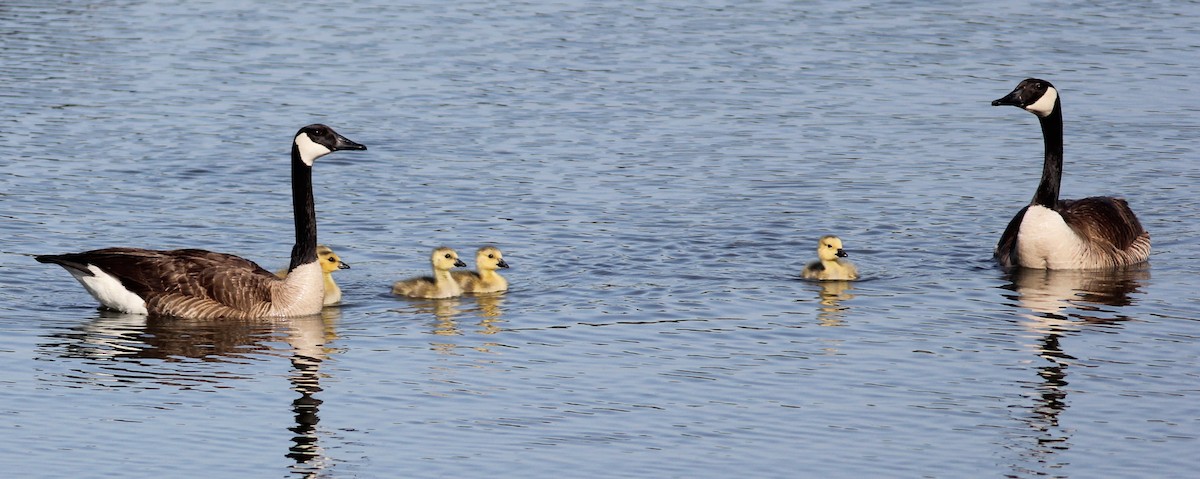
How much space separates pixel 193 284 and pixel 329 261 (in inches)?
52.3

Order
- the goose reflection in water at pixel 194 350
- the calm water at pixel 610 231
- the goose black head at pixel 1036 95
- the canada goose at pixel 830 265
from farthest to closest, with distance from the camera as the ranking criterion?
the goose black head at pixel 1036 95 → the canada goose at pixel 830 265 → the goose reflection in water at pixel 194 350 → the calm water at pixel 610 231

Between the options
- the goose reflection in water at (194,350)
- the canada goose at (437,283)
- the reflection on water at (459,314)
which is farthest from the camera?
the canada goose at (437,283)

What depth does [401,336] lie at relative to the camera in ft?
49.1

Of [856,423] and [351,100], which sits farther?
[351,100]

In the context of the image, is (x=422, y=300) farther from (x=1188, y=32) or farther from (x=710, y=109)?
(x=1188, y=32)

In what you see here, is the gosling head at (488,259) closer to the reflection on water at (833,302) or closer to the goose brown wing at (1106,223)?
the reflection on water at (833,302)

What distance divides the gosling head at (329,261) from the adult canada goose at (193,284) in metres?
0.53

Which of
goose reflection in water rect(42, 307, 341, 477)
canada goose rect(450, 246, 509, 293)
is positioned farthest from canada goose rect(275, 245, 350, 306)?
canada goose rect(450, 246, 509, 293)

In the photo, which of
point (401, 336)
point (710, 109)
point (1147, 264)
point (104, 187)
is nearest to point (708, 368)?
point (401, 336)

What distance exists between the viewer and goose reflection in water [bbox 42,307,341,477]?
13.1 metres

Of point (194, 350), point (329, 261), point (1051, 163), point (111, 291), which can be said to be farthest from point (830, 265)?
point (111, 291)

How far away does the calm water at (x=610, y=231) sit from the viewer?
11844 mm

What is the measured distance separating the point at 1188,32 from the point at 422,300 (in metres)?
18.5

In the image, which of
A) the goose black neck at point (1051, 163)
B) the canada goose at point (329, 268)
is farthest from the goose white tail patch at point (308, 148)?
the goose black neck at point (1051, 163)
